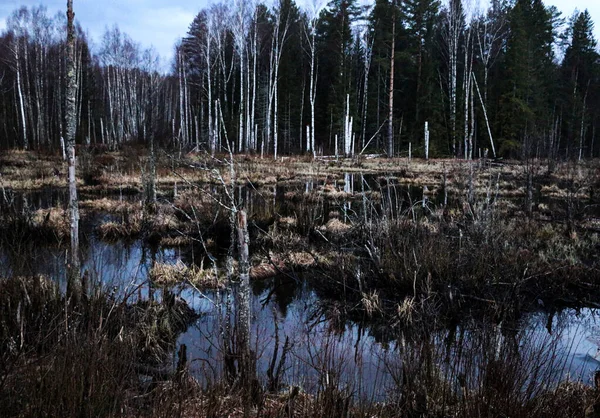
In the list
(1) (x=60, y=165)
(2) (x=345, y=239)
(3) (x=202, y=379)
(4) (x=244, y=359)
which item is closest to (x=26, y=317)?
(3) (x=202, y=379)

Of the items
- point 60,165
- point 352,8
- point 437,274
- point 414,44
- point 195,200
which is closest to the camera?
point 437,274

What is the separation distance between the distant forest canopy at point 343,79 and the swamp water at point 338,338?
2237cm

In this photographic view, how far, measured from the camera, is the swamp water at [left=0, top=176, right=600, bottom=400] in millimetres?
3410

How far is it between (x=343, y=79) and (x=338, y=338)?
31.4 meters

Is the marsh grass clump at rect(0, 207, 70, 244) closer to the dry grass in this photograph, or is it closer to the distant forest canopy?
the dry grass

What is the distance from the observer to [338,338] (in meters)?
5.28

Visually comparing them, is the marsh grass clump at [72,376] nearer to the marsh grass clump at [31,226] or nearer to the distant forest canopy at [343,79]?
the marsh grass clump at [31,226]

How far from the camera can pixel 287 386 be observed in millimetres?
3994

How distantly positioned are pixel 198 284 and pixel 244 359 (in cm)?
358

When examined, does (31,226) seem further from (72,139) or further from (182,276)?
(72,139)

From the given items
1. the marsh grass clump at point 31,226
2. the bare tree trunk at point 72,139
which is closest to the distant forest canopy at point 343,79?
the marsh grass clump at point 31,226

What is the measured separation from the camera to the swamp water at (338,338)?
11.2 ft

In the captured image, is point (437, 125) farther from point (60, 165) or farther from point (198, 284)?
point (198, 284)

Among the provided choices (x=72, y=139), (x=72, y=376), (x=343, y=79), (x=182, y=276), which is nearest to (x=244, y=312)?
(x=72, y=376)
